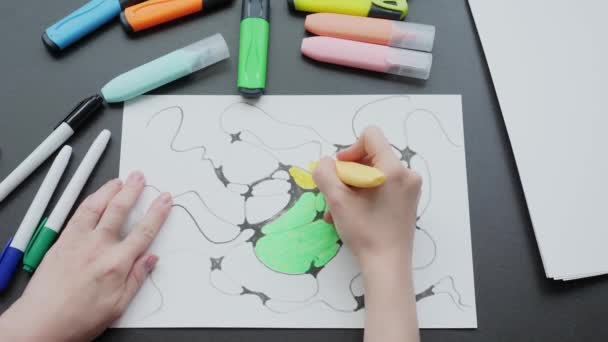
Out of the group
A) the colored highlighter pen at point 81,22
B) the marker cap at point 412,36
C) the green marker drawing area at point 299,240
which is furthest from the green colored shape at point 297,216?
the colored highlighter pen at point 81,22

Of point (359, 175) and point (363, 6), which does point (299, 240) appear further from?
point (363, 6)

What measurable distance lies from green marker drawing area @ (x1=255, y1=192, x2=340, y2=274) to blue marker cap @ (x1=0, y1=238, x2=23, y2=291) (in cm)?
26

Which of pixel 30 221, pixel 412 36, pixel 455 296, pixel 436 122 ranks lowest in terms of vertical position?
pixel 455 296

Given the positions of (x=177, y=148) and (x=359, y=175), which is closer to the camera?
(x=359, y=175)

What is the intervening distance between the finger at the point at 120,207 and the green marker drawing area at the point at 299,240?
15 cm

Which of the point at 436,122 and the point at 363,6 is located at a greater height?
the point at 363,6

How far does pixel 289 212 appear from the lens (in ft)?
1.93

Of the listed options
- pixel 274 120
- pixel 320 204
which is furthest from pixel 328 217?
pixel 274 120

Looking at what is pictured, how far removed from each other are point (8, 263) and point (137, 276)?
0.14 m

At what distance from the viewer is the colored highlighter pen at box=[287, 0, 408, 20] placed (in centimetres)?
63

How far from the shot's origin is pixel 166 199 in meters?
0.58

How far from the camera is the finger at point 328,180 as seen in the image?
0.53 m

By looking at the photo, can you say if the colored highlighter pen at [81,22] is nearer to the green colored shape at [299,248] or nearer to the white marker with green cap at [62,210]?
the white marker with green cap at [62,210]

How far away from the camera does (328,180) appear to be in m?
0.53
